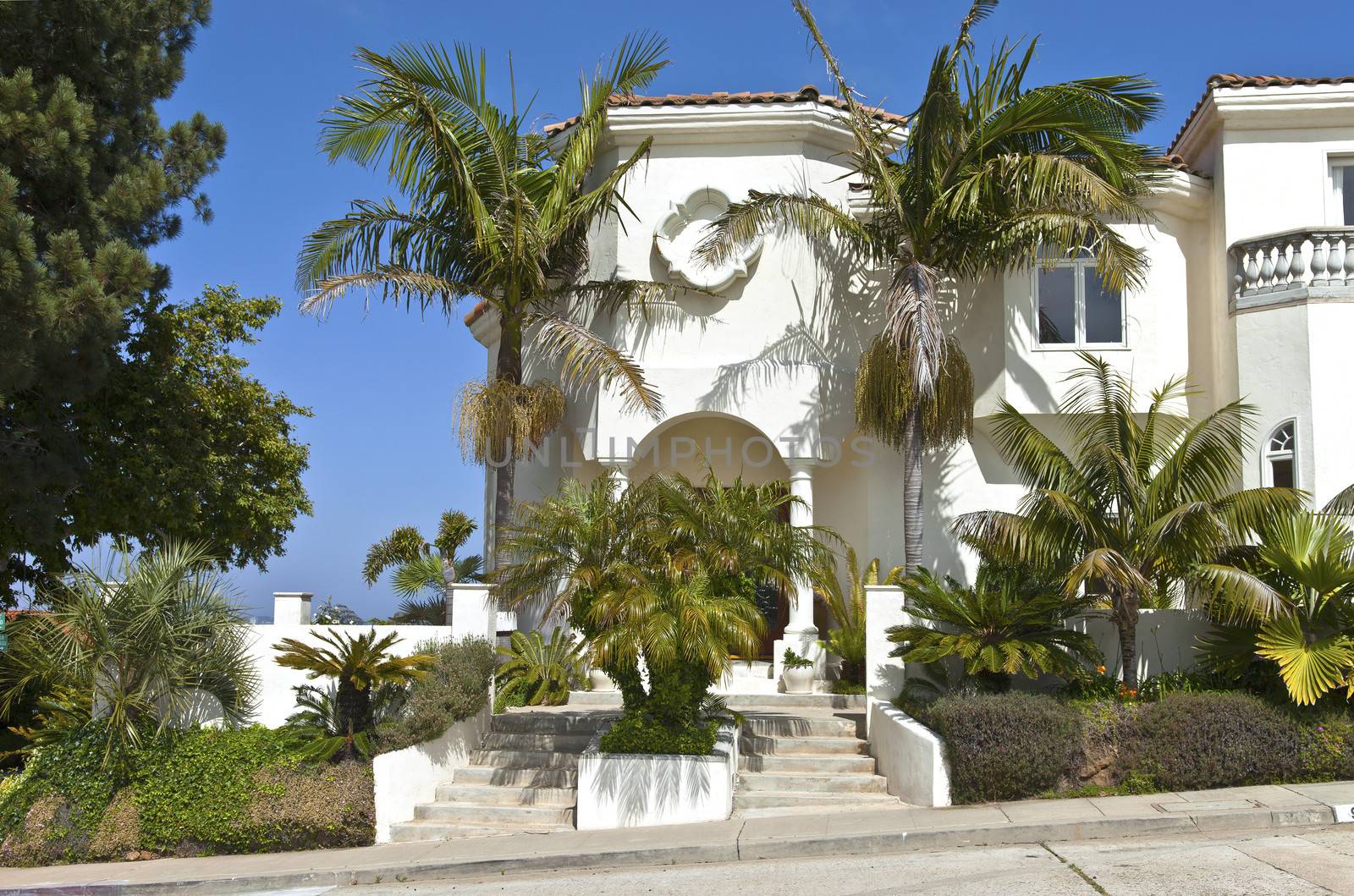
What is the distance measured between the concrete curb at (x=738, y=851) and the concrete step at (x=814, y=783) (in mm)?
1888

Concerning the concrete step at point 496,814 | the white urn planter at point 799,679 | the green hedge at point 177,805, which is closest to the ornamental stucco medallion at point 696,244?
the white urn planter at point 799,679

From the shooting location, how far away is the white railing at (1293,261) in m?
14.7

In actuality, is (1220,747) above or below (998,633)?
below

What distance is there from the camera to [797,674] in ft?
50.4

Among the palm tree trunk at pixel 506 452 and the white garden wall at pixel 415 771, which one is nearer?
the white garden wall at pixel 415 771

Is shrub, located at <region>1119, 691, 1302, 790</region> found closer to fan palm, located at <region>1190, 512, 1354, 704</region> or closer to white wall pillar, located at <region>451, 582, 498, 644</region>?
fan palm, located at <region>1190, 512, 1354, 704</region>

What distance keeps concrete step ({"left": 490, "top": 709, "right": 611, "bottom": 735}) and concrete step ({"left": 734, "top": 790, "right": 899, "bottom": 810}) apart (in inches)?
91.9

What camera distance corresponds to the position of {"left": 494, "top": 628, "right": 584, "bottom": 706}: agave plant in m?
15.1

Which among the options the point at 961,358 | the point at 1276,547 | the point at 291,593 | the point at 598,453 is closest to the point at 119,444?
the point at 291,593

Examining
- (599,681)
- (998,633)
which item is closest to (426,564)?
(599,681)

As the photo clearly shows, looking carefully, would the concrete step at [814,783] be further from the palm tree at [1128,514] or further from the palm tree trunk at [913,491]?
the palm tree trunk at [913,491]

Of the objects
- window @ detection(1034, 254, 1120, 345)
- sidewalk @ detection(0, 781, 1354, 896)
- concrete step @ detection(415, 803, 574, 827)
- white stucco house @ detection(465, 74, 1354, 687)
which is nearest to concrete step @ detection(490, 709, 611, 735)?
concrete step @ detection(415, 803, 574, 827)

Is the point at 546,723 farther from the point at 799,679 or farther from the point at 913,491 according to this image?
the point at 913,491

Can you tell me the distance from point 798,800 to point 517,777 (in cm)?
315
